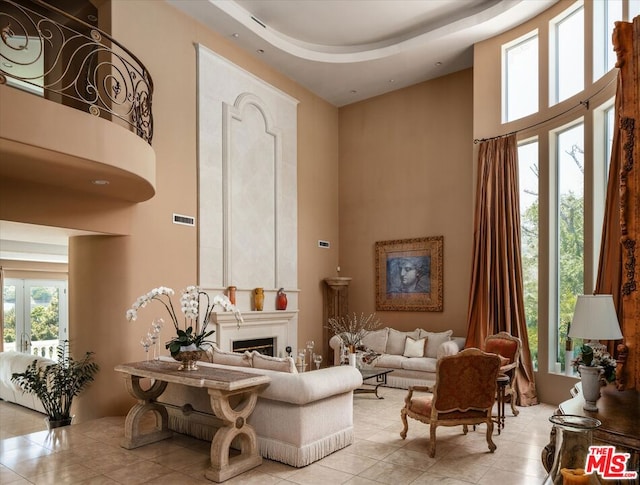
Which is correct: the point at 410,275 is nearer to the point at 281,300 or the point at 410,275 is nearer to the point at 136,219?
the point at 281,300

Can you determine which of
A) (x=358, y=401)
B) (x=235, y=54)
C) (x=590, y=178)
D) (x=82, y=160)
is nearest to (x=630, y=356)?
(x=590, y=178)

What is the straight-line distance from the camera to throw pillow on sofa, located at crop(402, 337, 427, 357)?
8.40 m

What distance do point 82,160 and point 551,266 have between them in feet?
20.5

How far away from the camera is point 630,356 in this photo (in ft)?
12.7

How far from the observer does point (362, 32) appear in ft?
28.5

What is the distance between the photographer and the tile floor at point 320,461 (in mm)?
4172

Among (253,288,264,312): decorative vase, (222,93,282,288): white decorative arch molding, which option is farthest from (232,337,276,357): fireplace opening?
(222,93,282,288): white decorative arch molding

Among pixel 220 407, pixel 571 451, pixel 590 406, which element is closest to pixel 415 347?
pixel 220 407

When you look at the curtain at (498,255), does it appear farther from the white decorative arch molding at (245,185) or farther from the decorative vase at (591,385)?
the decorative vase at (591,385)

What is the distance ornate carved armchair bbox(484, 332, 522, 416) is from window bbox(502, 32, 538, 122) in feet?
12.0

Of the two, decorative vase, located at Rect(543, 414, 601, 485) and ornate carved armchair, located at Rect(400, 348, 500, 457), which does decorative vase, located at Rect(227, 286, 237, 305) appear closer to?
ornate carved armchair, located at Rect(400, 348, 500, 457)

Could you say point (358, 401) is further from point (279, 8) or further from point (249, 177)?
point (279, 8)

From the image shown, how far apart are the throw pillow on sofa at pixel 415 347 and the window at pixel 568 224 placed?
223cm

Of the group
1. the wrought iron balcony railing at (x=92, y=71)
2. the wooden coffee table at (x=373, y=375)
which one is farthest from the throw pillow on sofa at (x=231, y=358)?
the wrought iron balcony railing at (x=92, y=71)
